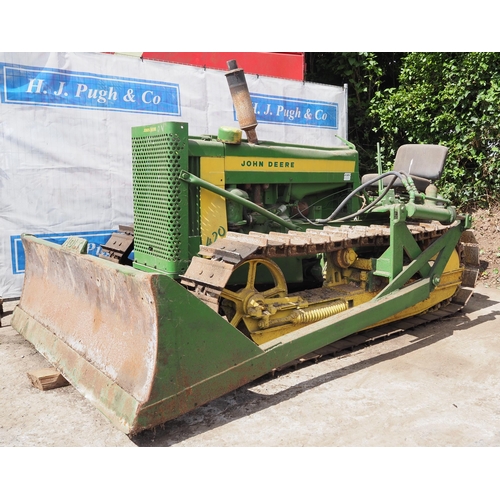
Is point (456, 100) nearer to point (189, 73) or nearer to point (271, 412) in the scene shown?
point (189, 73)

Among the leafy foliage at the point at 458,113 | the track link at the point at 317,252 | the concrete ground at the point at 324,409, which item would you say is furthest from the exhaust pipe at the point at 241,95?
the leafy foliage at the point at 458,113

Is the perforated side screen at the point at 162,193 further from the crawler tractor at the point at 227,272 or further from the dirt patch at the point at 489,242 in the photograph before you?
the dirt patch at the point at 489,242

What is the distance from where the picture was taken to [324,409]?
358 centimetres

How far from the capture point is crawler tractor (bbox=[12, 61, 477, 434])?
3264 millimetres

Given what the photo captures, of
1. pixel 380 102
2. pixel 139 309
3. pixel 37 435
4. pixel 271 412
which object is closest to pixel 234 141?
pixel 139 309

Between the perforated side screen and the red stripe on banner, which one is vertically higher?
the red stripe on banner

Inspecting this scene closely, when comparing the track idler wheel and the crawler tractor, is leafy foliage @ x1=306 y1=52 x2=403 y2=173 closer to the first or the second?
the crawler tractor

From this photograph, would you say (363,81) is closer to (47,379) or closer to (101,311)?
(101,311)

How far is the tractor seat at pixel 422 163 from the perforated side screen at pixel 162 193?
2619mm

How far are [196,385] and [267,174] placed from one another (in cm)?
240

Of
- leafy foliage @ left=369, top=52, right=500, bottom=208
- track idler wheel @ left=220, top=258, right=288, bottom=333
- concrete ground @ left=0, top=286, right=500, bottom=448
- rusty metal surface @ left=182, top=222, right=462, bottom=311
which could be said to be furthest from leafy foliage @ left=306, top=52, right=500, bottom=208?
track idler wheel @ left=220, top=258, right=288, bottom=333

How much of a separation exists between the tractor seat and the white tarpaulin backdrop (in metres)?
2.85

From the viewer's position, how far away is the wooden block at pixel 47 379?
12.7 feet

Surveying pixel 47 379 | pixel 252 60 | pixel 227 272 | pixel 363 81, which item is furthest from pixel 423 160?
pixel 363 81
